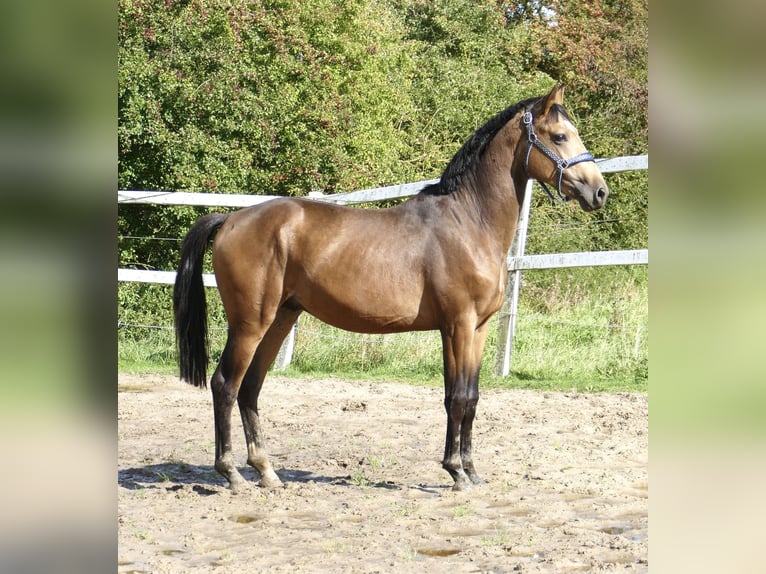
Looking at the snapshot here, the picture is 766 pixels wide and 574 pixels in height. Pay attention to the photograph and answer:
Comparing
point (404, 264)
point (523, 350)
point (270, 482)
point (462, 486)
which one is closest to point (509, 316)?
point (523, 350)

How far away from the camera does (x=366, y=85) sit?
12.9 meters

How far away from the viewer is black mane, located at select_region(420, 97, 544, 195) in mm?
4465

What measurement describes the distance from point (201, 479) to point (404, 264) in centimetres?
168

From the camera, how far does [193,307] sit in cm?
454

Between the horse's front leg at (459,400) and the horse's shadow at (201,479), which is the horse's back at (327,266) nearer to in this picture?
the horse's front leg at (459,400)

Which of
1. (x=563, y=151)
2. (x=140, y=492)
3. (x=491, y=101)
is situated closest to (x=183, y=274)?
(x=140, y=492)

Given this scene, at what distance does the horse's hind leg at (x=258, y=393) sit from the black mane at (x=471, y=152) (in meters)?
1.13

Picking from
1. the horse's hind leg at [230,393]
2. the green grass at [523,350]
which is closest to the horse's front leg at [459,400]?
the horse's hind leg at [230,393]

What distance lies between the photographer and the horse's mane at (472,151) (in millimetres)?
4461

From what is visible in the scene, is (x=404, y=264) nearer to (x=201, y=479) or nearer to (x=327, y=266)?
(x=327, y=266)

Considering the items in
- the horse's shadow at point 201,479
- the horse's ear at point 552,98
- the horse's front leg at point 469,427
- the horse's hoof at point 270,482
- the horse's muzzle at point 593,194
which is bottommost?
the horse's shadow at point 201,479

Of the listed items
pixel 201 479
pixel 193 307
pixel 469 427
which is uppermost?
pixel 193 307
